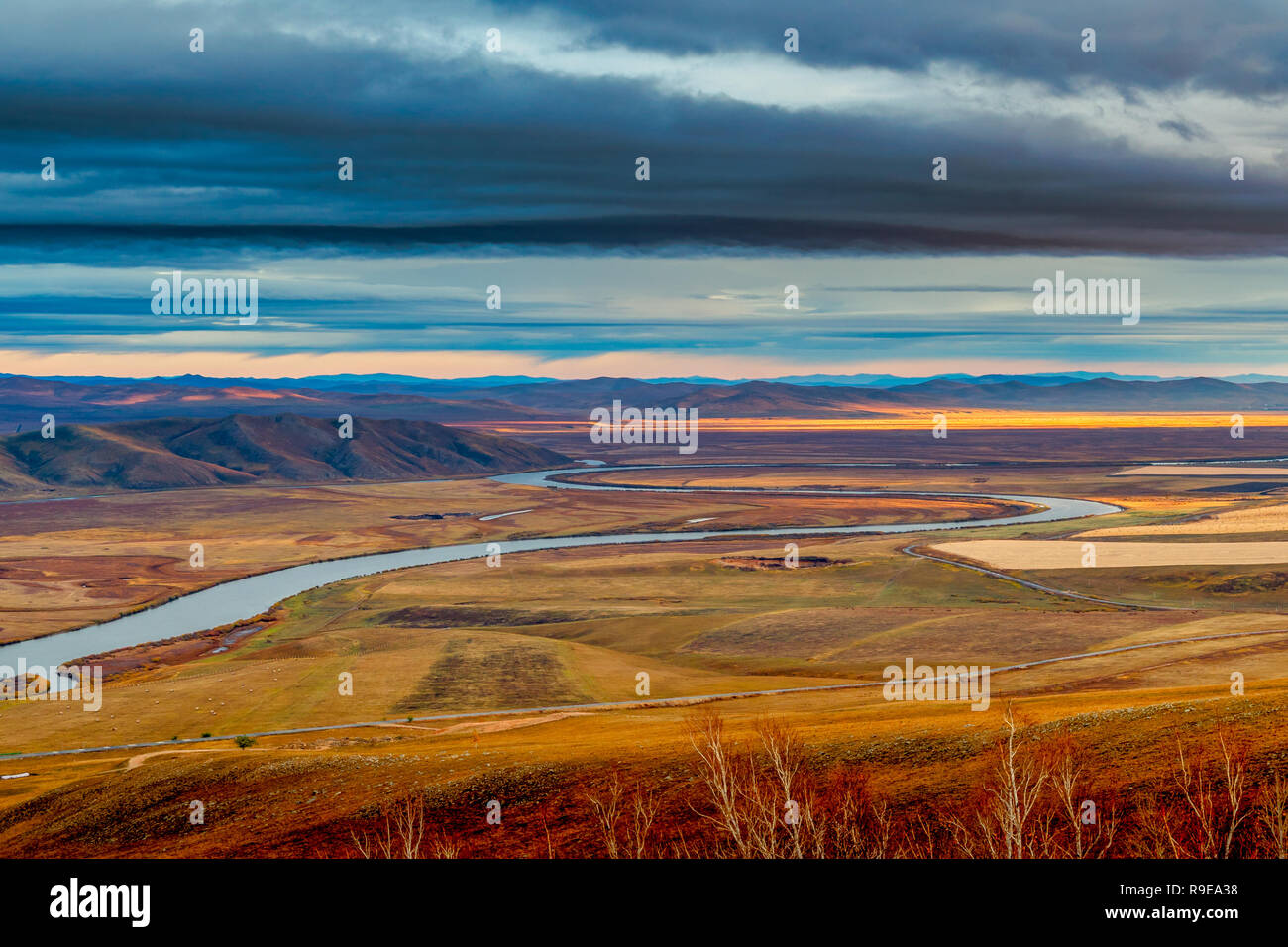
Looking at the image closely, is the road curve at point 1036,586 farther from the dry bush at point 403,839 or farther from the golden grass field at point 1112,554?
the dry bush at point 403,839

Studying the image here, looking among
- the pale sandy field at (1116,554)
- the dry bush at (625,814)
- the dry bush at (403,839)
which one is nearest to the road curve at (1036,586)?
the pale sandy field at (1116,554)

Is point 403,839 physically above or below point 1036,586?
above

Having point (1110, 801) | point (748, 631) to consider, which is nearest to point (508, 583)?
point (748, 631)

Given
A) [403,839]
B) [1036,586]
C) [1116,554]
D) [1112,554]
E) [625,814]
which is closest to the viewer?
[403,839]

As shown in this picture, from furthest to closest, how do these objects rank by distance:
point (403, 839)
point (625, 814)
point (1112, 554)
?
point (1112, 554) < point (625, 814) < point (403, 839)

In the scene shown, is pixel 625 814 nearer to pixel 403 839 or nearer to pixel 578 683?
pixel 403 839

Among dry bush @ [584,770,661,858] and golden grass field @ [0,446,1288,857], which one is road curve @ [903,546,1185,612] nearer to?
golden grass field @ [0,446,1288,857]

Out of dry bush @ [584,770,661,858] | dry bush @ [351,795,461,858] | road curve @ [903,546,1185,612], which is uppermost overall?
dry bush @ [584,770,661,858]

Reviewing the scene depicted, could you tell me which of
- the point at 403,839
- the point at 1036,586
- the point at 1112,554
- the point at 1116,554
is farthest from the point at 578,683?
the point at 1116,554

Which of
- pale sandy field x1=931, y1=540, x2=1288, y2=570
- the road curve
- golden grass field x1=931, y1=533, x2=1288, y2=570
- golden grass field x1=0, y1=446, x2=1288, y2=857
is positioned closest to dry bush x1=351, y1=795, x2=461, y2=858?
golden grass field x1=0, y1=446, x2=1288, y2=857
